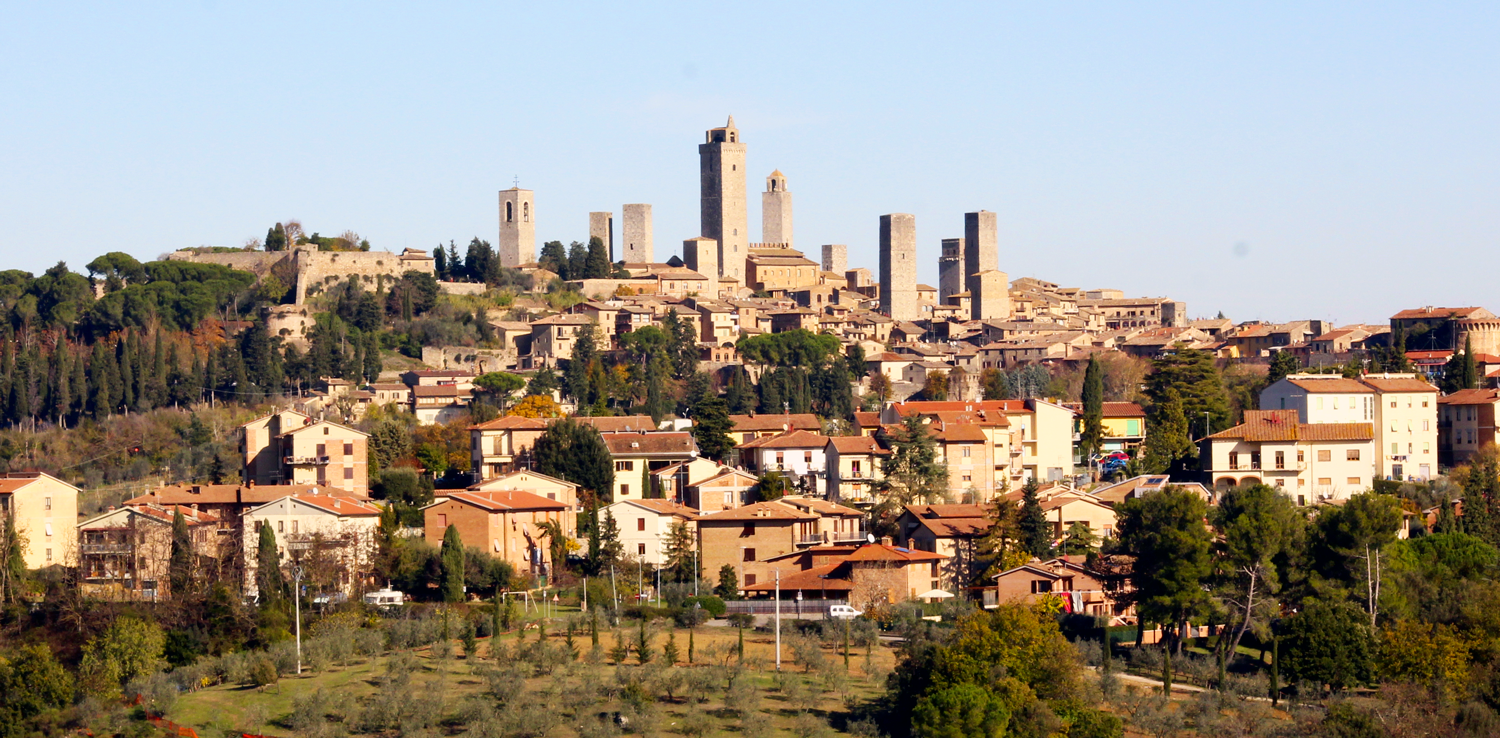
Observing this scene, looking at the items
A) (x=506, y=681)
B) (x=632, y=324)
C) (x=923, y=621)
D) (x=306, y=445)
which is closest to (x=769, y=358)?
(x=632, y=324)

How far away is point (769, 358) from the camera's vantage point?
3049 inches

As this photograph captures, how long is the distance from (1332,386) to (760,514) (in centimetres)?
1666

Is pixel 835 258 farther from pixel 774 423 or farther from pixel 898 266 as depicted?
pixel 774 423

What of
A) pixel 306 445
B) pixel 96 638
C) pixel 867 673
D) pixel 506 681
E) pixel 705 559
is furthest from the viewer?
pixel 306 445

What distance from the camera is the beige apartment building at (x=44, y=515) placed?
Result: 44.2 m

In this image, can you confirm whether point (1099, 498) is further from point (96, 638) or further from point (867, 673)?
point (96, 638)

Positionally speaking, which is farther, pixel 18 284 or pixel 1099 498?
pixel 18 284

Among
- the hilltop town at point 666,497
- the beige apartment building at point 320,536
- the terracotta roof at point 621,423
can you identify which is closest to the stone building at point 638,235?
the hilltop town at point 666,497

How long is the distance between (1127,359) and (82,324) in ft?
130

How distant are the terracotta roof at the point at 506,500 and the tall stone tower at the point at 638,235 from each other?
2184 inches

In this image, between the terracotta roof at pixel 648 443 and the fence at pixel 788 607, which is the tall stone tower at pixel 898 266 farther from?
the fence at pixel 788 607

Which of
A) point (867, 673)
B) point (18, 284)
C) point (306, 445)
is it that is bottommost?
point (867, 673)

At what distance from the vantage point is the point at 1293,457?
48.1 meters

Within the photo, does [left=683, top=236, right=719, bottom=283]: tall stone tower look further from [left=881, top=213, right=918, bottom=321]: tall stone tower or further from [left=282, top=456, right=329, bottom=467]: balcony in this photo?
[left=282, top=456, right=329, bottom=467]: balcony
